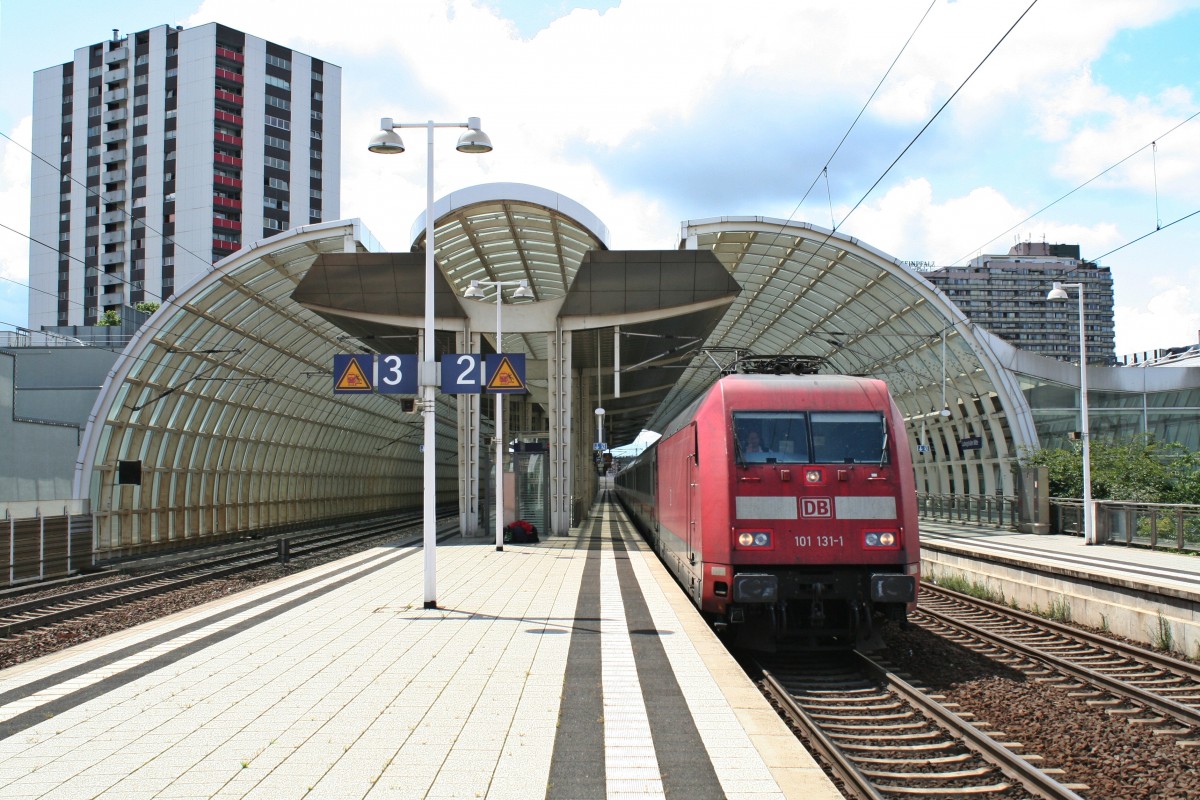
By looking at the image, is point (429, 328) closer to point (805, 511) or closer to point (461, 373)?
point (461, 373)

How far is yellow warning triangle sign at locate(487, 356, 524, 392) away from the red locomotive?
216 inches

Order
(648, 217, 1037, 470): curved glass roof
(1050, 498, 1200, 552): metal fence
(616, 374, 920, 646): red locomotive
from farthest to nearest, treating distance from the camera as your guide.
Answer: (648, 217, 1037, 470): curved glass roof → (1050, 498, 1200, 552): metal fence → (616, 374, 920, 646): red locomotive

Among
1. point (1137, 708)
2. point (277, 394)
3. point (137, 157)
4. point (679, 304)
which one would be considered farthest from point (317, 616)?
point (137, 157)

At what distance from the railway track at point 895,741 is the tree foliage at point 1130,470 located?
17.7m

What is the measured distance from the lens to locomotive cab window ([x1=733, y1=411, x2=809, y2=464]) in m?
11.2

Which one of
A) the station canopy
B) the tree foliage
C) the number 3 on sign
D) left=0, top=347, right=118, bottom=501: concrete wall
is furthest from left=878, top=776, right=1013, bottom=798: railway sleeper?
left=0, top=347, right=118, bottom=501: concrete wall

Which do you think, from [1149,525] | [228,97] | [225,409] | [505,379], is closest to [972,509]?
[1149,525]

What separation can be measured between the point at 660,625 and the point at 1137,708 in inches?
199

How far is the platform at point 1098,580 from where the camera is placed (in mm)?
→ 12602

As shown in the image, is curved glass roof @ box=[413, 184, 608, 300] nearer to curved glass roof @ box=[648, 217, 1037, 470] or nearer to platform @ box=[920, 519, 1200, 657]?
curved glass roof @ box=[648, 217, 1037, 470]

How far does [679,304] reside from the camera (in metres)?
28.0

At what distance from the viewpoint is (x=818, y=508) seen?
1088 centimetres

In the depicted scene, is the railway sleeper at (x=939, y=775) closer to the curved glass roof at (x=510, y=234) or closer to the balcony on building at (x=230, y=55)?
the curved glass roof at (x=510, y=234)

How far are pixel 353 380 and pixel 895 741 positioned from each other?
33.0ft
